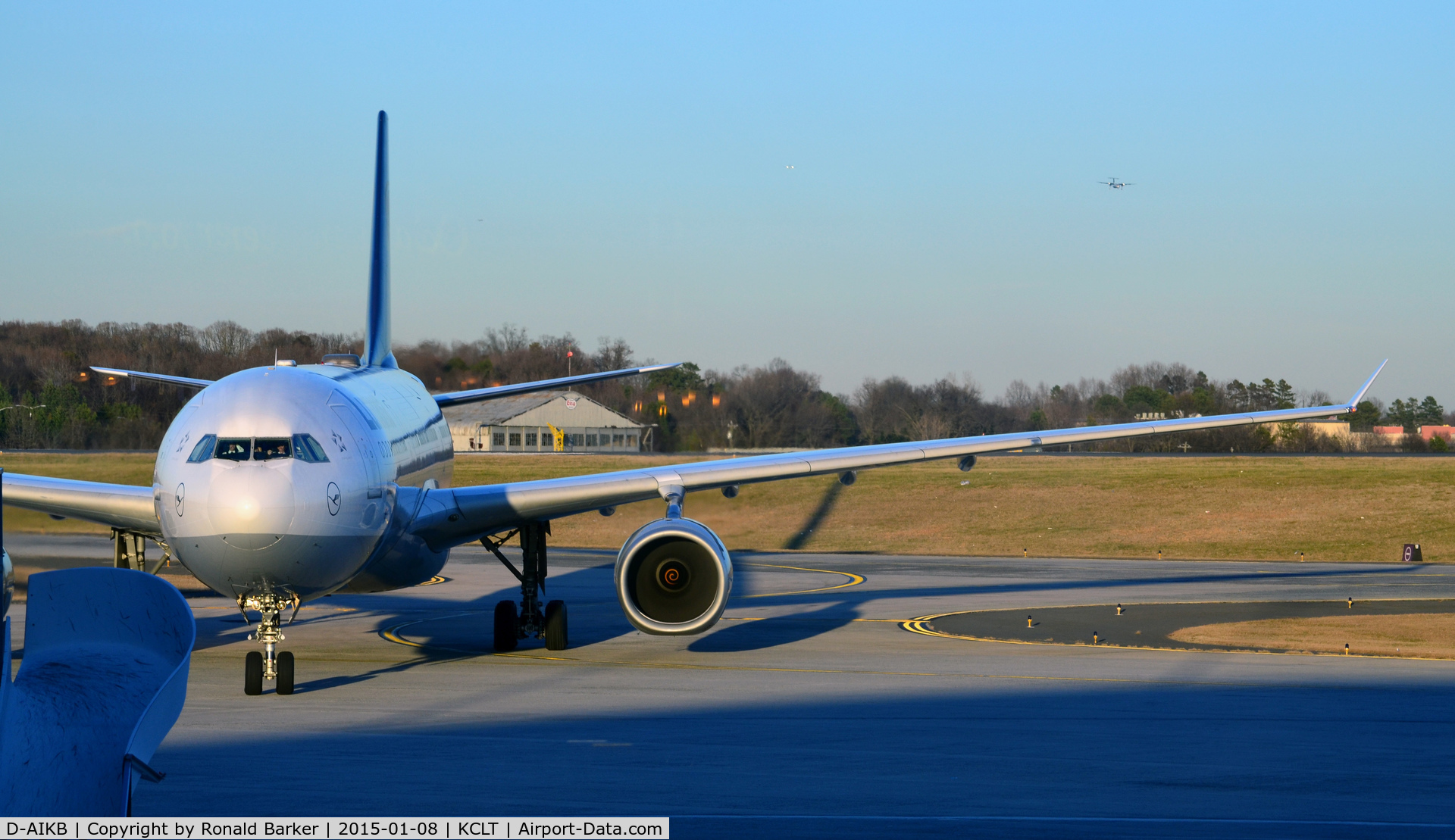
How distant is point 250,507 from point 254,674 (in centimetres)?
248

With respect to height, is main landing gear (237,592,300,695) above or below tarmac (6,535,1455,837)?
above

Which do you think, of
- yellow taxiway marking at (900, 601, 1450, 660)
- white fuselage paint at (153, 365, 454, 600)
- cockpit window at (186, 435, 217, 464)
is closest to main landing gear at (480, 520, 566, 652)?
white fuselage paint at (153, 365, 454, 600)

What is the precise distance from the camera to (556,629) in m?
20.0

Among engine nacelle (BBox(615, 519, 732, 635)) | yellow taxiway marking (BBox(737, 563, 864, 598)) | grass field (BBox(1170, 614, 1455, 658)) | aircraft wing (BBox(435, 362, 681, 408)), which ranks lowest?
grass field (BBox(1170, 614, 1455, 658))

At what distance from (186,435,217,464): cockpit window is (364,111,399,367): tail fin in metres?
7.18

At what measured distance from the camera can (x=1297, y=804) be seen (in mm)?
9828

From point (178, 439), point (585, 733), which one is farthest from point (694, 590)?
point (178, 439)

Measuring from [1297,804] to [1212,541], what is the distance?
114 ft

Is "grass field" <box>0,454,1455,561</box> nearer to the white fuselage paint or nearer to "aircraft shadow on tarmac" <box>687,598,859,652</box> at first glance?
"aircraft shadow on tarmac" <box>687,598,859,652</box>

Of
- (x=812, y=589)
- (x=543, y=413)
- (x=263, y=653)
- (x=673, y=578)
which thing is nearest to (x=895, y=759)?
(x=673, y=578)

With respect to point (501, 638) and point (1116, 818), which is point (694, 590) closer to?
point (501, 638)

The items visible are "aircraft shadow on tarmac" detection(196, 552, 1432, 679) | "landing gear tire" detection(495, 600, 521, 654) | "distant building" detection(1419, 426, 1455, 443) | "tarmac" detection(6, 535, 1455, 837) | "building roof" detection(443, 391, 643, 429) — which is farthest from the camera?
"distant building" detection(1419, 426, 1455, 443)

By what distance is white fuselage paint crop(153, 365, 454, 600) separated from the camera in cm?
1396

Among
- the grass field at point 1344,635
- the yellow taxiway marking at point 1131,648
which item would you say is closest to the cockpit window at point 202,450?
the yellow taxiway marking at point 1131,648
